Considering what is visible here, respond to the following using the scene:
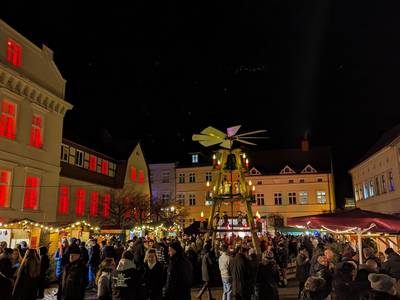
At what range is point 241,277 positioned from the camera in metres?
10.3

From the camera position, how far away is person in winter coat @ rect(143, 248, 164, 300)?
805 cm

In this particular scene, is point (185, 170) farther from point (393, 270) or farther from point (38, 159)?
point (393, 270)

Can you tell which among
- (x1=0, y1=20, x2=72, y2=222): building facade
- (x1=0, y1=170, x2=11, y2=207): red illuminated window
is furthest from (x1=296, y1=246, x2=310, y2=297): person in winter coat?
(x1=0, y1=170, x2=11, y2=207): red illuminated window

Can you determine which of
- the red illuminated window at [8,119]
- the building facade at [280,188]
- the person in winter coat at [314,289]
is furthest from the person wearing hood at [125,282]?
the building facade at [280,188]

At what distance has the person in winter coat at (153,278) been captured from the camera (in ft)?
26.4

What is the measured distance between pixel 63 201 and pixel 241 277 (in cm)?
1932

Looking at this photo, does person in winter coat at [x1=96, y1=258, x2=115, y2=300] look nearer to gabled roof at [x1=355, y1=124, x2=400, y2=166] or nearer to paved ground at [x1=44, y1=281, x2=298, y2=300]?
paved ground at [x1=44, y1=281, x2=298, y2=300]

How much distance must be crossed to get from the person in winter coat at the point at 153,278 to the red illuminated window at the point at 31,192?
15.5 meters

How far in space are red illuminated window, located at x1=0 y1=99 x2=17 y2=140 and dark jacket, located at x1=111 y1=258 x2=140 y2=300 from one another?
51.4 ft

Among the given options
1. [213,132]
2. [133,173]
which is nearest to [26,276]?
[213,132]

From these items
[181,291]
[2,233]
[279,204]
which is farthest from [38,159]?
[279,204]

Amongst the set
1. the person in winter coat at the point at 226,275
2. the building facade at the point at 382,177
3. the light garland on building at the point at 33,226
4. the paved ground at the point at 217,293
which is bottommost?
the paved ground at the point at 217,293

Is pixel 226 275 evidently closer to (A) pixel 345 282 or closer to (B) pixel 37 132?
(A) pixel 345 282

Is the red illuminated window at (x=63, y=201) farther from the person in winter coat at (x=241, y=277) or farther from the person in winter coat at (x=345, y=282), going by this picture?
the person in winter coat at (x=345, y=282)
